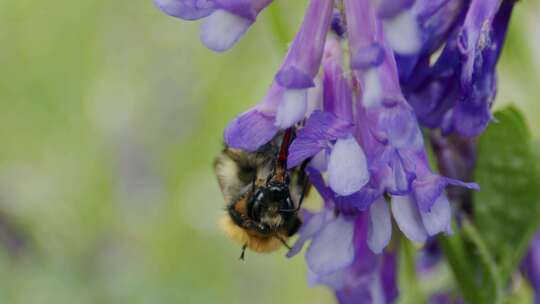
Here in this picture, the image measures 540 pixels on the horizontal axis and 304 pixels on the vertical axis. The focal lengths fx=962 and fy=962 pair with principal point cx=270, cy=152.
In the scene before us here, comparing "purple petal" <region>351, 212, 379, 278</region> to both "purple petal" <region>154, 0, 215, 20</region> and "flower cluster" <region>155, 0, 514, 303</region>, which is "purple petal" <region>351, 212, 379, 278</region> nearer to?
"flower cluster" <region>155, 0, 514, 303</region>

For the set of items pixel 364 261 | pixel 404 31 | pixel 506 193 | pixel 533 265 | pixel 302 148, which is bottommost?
pixel 533 265

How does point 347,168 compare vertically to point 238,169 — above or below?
above

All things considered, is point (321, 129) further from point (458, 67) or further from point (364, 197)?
point (458, 67)

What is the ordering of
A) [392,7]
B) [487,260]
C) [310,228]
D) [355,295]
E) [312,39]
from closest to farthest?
1. [392,7]
2. [312,39]
3. [310,228]
4. [487,260]
5. [355,295]

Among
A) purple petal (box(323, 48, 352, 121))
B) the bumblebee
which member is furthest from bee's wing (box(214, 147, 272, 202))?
purple petal (box(323, 48, 352, 121))

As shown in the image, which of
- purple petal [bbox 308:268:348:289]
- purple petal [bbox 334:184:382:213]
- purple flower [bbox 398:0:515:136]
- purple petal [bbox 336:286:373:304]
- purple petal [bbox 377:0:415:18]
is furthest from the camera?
purple petal [bbox 336:286:373:304]

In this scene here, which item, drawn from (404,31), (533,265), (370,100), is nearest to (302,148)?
(370,100)

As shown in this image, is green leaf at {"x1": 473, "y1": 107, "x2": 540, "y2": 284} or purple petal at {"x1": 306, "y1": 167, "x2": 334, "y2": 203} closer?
purple petal at {"x1": 306, "y1": 167, "x2": 334, "y2": 203}
